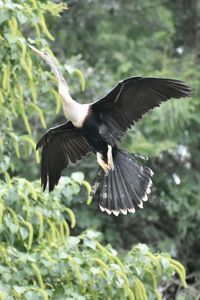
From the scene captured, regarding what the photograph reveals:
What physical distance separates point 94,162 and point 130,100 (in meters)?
2.98

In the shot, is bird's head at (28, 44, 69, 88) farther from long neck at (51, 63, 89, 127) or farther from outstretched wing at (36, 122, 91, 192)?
outstretched wing at (36, 122, 91, 192)

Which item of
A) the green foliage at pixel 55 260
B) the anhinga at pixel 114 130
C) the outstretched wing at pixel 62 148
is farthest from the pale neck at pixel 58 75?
the green foliage at pixel 55 260

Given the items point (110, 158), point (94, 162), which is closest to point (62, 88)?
point (110, 158)

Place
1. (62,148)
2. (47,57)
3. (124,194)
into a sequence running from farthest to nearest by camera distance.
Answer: (62,148) → (124,194) → (47,57)

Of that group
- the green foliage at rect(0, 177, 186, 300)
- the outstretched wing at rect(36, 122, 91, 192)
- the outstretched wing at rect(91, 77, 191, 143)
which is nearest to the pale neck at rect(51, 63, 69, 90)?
the outstretched wing at rect(91, 77, 191, 143)

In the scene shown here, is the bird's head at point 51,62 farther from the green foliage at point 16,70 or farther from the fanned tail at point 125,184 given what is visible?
the fanned tail at point 125,184

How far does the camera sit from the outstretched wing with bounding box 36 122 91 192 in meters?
5.09

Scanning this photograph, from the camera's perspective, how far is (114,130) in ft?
15.7

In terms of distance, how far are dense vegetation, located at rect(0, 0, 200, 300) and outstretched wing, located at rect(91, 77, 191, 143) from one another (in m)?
0.25

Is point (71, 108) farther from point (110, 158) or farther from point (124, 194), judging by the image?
point (124, 194)

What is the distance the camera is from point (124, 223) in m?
8.13

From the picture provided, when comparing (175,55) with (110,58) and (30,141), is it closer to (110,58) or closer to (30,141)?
(110,58)

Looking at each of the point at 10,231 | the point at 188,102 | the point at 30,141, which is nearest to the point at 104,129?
the point at 30,141

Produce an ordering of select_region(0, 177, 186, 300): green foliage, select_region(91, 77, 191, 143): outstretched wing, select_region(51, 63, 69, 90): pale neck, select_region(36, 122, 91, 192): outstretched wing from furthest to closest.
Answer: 1. select_region(36, 122, 91, 192): outstretched wing
2. select_region(51, 63, 69, 90): pale neck
3. select_region(91, 77, 191, 143): outstretched wing
4. select_region(0, 177, 186, 300): green foliage
